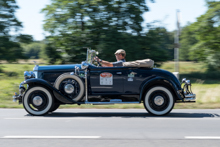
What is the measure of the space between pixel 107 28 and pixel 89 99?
39.4ft

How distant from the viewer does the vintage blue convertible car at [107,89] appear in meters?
7.10

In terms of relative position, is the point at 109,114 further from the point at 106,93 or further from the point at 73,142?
the point at 73,142

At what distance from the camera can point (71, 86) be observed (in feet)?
23.7

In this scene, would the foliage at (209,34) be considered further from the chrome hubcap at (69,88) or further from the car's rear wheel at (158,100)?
the chrome hubcap at (69,88)

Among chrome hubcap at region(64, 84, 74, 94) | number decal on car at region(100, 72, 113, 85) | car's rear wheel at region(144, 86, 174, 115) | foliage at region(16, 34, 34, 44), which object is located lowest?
car's rear wheel at region(144, 86, 174, 115)

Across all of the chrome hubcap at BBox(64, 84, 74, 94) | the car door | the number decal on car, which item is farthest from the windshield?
the chrome hubcap at BBox(64, 84, 74, 94)

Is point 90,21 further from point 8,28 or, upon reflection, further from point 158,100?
point 158,100

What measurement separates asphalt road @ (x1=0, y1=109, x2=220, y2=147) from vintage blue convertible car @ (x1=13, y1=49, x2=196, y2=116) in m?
0.34

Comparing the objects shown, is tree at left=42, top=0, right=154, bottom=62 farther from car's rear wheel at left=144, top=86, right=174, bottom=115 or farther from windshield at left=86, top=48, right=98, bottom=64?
car's rear wheel at left=144, top=86, right=174, bottom=115

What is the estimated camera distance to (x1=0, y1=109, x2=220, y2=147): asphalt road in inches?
181

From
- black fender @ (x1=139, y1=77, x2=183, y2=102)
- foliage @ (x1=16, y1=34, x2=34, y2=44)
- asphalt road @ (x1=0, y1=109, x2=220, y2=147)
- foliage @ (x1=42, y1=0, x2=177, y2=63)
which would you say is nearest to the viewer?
asphalt road @ (x1=0, y1=109, x2=220, y2=147)

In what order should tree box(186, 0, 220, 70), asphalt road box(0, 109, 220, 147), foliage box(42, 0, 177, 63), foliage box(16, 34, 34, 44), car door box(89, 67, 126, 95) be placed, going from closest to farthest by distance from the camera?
asphalt road box(0, 109, 220, 147)
car door box(89, 67, 126, 95)
foliage box(42, 0, 177, 63)
foliage box(16, 34, 34, 44)
tree box(186, 0, 220, 70)

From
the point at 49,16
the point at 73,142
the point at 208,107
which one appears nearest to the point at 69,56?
the point at 49,16

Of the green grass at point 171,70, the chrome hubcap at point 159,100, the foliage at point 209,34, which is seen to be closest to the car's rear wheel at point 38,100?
the green grass at point 171,70
